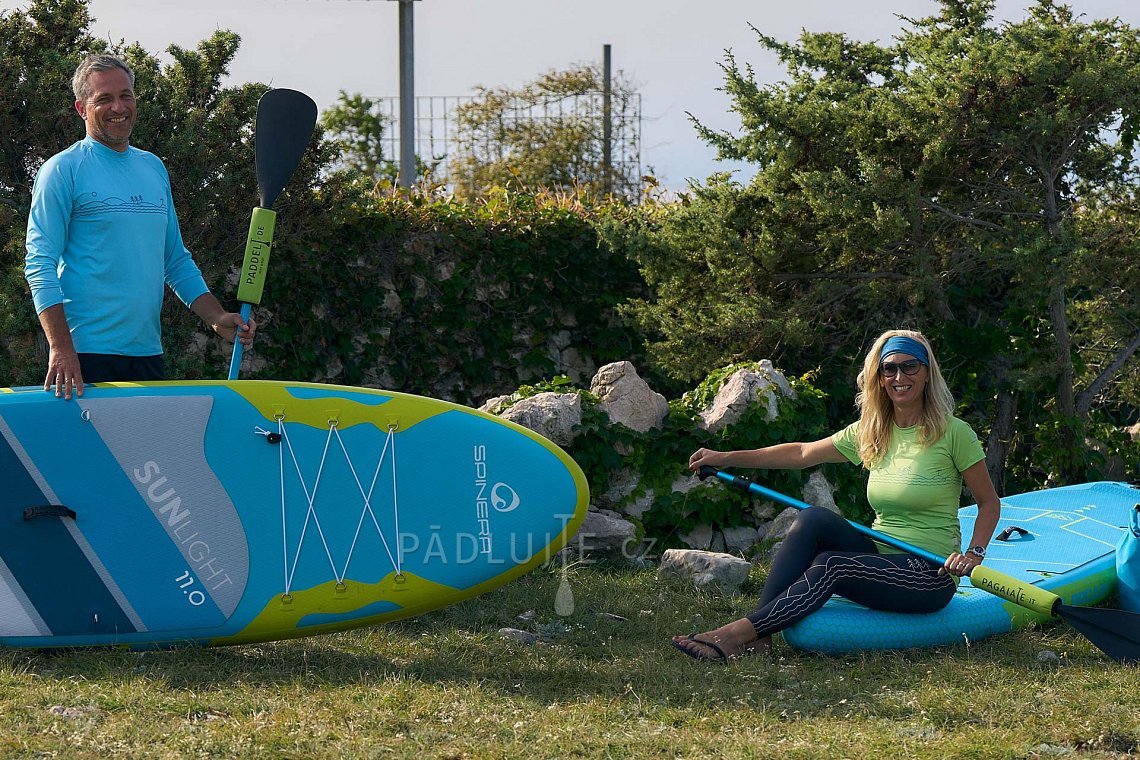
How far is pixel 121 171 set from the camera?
12.1 feet

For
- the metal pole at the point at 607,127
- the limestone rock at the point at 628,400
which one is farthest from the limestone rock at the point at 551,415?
the metal pole at the point at 607,127

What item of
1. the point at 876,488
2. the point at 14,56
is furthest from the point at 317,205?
the point at 876,488

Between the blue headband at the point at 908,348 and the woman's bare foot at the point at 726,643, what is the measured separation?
966 millimetres

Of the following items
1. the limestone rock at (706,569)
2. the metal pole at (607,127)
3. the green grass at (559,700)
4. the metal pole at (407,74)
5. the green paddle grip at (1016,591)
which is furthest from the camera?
the metal pole at (607,127)

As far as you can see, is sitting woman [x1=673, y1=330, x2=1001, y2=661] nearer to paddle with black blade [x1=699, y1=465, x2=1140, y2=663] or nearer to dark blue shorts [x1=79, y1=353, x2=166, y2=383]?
paddle with black blade [x1=699, y1=465, x2=1140, y2=663]

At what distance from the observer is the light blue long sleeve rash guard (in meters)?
3.57

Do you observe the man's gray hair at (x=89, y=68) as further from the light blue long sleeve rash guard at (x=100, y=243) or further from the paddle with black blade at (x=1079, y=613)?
the paddle with black blade at (x=1079, y=613)

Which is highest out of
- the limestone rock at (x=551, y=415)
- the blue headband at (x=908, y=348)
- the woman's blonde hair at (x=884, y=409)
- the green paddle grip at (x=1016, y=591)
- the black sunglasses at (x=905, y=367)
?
the blue headband at (x=908, y=348)

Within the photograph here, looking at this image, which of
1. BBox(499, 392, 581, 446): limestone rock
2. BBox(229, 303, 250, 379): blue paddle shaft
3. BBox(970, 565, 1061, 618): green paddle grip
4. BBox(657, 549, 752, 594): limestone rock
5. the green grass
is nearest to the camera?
the green grass

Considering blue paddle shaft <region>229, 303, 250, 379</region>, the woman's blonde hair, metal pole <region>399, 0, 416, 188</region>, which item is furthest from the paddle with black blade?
metal pole <region>399, 0, 416, 188</region>

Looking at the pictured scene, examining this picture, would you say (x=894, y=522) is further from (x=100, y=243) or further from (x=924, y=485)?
(x=100, y=243)

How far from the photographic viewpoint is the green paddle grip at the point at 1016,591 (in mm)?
3676

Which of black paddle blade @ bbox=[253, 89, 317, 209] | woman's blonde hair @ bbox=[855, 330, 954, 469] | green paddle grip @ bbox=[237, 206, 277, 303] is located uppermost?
black paddle blade @ bbox=[253, 89, 317, 209]

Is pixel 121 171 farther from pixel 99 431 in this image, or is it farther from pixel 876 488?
pixel 876 488
